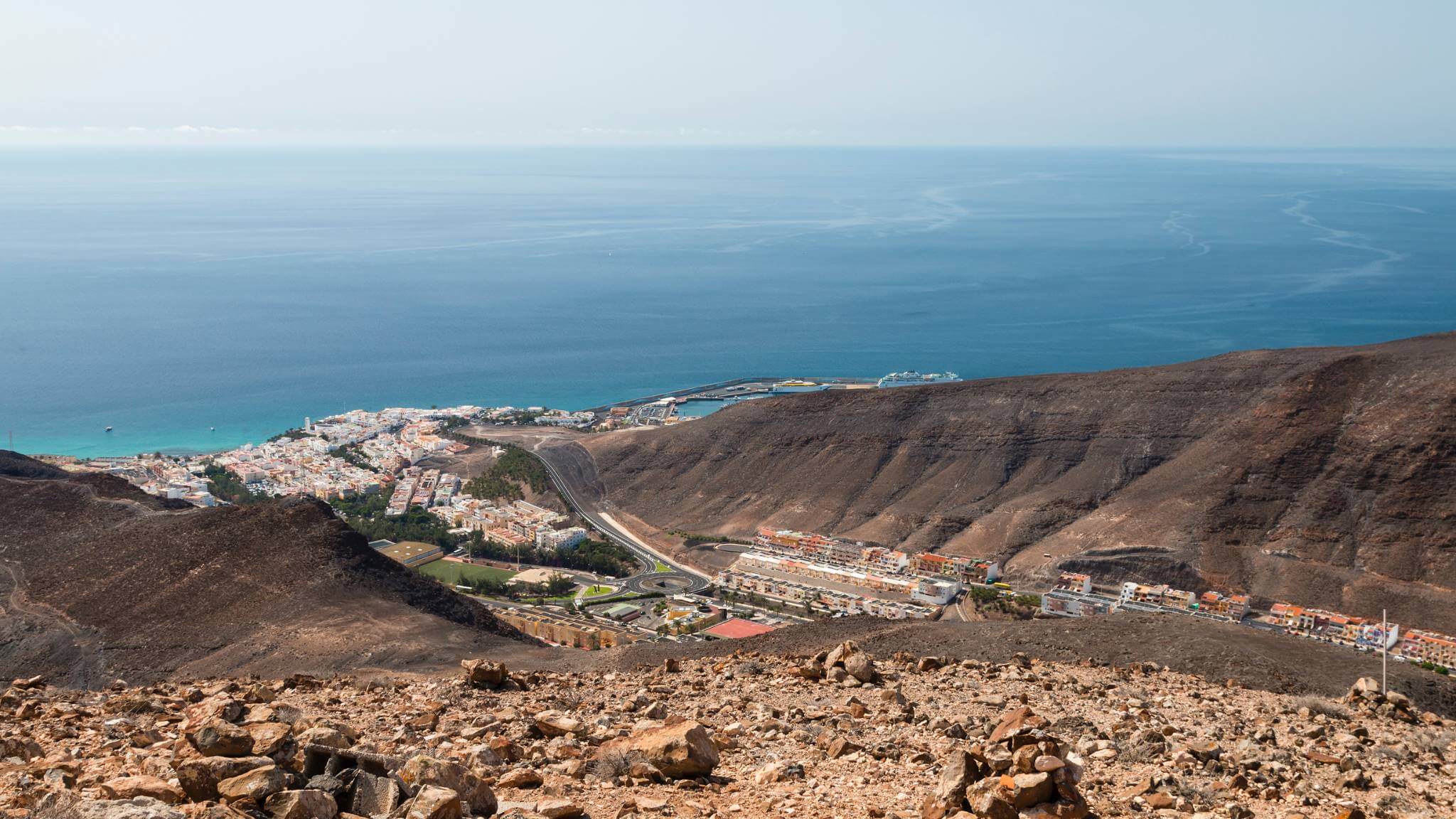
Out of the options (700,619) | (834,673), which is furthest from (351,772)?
(700,619)

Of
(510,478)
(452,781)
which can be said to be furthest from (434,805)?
(510,478)

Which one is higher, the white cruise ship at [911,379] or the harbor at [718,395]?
the white cruise ship at [911,379]

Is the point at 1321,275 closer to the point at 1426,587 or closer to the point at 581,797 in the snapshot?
the point at 1426,587

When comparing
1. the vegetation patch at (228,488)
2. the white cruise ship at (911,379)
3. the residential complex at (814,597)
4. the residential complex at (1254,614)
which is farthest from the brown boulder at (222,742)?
the white cruise ship at (911,379)

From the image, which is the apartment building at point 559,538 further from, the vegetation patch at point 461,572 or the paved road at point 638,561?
the vegetation patch at point 461,572

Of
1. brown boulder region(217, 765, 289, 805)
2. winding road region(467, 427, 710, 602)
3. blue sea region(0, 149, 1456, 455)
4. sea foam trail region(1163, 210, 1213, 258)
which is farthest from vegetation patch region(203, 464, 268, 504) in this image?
sea foam trail region(1163, 210, 1213, 258)

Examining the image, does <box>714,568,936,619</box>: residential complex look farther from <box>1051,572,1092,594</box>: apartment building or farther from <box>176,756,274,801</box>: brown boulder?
<box>176,756,274,801</box>: brown boulder
